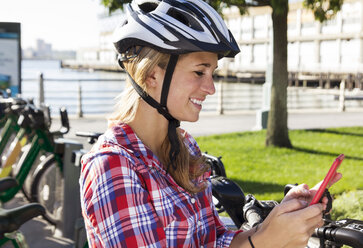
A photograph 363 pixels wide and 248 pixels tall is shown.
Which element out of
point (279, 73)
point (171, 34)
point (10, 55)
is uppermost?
point (10, 55)

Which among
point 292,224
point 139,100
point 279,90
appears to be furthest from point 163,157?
point 279,90

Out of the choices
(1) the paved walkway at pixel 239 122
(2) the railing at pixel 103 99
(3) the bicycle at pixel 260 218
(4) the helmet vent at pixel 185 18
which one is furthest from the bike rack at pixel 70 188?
(1) the paved walkway at pixel 239 122

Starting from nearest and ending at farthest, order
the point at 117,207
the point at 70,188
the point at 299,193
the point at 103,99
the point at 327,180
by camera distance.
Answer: the point at 117,207 < the point at 327,180 < the point at 299,193 < the point at 70,188 < the point at 103,99

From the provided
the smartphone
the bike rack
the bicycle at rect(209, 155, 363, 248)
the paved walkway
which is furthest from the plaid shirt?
the paved walkway

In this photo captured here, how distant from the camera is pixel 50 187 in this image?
508 centimetres

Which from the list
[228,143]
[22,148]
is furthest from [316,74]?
[22,148]

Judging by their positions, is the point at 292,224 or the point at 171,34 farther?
the point at 171,34

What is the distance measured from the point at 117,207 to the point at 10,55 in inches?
307

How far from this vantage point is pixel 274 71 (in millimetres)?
8680

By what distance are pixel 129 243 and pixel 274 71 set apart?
7706 millimetres

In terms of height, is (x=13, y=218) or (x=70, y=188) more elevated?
(x=13, y=218)

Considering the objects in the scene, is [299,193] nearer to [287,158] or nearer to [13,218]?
[13,218]

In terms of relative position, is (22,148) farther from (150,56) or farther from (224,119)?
(224,119)

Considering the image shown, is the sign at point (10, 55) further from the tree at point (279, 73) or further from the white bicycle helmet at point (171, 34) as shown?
the white bicycle helmet at point (171, 34)
